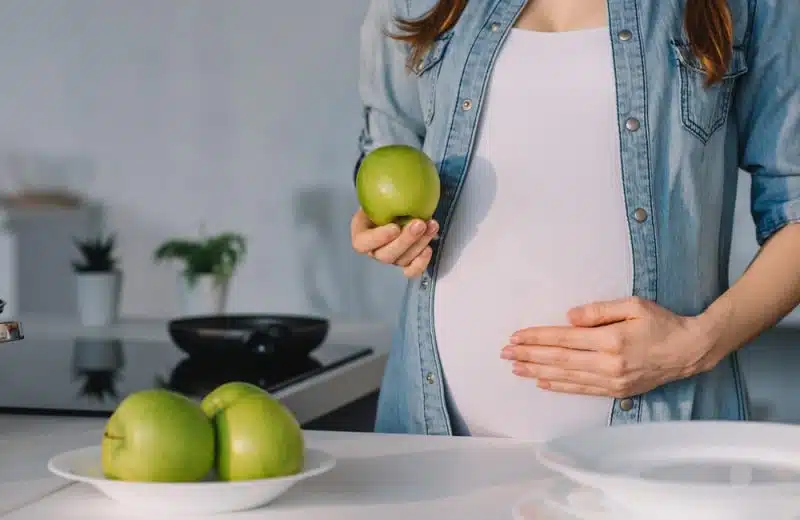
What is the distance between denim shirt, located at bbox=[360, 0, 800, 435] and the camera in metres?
1.34

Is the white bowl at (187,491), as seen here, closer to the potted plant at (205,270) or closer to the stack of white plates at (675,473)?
the stack of white plates at (675,473)

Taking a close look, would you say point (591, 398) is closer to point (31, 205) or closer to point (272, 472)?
point (272, 472)

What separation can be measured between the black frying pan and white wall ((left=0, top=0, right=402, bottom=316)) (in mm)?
1083

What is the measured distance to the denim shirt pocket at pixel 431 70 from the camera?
1441mm

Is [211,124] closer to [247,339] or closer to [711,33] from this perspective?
[247,339]

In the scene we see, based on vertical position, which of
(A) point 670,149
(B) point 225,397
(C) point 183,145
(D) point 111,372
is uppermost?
(C) point 183,145

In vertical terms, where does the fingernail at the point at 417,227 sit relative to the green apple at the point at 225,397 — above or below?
above

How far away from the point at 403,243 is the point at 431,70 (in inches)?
10.4

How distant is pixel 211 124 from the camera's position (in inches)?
132

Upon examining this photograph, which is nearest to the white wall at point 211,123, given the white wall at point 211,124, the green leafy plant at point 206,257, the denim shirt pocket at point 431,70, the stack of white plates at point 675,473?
the white wall at point 211,124

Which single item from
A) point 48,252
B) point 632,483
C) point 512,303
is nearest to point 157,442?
point 632,483

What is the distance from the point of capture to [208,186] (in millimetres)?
3352

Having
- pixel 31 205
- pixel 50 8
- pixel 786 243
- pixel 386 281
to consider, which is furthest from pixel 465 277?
pixel 50 8

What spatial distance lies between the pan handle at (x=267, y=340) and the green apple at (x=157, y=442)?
112 cm
